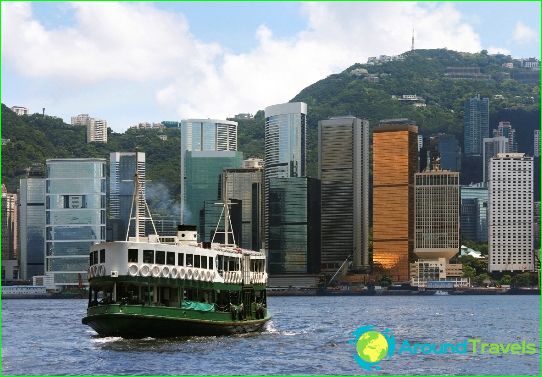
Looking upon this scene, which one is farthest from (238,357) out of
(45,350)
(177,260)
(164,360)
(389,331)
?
(389,331)

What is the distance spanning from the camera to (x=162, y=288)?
244ft

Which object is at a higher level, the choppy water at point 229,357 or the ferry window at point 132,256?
the ferry window at point 132,256

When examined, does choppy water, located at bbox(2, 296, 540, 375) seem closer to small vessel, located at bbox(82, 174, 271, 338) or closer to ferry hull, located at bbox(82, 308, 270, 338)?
ferry hull, located at bbox(82, 308, 270, 338)

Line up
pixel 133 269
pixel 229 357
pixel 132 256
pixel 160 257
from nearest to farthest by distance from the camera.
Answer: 1. pixel 229 357
2. pixel 133 269
3. pixel 132 256
4. pixel 160 257

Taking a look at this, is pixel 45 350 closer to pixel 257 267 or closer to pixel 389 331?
pixel 257 267

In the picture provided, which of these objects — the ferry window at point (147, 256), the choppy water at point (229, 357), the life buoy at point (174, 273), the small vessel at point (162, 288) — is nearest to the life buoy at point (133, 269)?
the small vessel at point (162, 288)

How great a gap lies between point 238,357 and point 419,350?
13.5 m

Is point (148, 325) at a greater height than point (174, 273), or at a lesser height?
lesser

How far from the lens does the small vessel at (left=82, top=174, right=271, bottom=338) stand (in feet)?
234

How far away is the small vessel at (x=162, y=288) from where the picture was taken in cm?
7142

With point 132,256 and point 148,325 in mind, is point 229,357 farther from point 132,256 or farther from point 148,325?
point 132,256

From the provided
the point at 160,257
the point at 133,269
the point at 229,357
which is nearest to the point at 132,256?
the point at 133,269

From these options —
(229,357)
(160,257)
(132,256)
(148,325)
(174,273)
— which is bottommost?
(229,357)

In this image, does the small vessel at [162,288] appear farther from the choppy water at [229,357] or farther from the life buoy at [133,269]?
the choppy water at [229,357]
